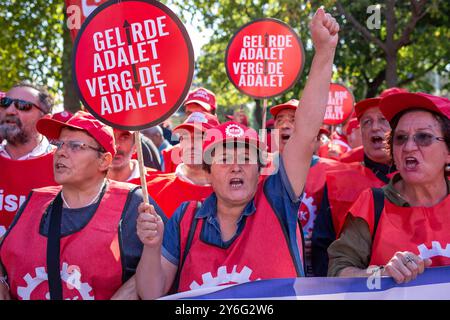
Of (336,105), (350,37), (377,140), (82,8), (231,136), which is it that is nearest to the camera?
(231,136)

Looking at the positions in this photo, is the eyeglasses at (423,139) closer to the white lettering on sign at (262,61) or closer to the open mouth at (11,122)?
the white lettering on sign at (262,61)

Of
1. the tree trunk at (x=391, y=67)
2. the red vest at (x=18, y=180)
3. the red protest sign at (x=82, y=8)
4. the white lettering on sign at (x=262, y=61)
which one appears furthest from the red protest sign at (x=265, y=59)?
the tree trunk at (x=391, y=67)

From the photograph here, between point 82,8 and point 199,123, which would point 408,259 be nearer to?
point 199,123

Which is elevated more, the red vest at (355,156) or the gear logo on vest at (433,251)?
the red vest at (355,156)

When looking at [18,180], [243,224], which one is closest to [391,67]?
[18,180]

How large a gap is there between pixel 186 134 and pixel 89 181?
5.43ft

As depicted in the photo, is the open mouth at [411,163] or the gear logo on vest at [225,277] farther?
the open mouth at [411,163]

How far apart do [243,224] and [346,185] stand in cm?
158

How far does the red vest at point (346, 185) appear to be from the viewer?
424 centimetres

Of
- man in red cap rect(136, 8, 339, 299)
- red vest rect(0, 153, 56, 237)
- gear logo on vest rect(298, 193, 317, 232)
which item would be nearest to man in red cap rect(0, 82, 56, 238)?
red vest rect(0, 153, 56, 237)

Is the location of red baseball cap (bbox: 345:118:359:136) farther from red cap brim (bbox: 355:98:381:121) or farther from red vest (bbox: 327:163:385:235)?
red vest (bbox: 327:163:385:235)

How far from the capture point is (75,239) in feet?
10.1

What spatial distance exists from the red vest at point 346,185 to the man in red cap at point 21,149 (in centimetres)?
198
